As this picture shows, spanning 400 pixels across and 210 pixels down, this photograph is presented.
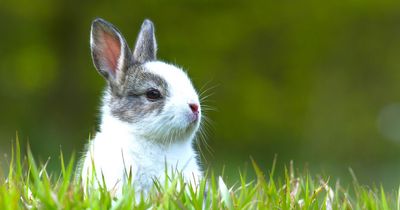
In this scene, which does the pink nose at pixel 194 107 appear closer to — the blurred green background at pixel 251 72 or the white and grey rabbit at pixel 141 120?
the white and grey rabbit at pixel 141 120

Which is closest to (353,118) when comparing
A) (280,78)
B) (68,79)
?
(280,78)

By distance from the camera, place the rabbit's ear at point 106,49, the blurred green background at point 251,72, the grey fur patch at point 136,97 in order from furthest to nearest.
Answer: the blurred green background at point 251,72 → the rabbit's ear at point 106,49 → the grey fur patch at point 136,97

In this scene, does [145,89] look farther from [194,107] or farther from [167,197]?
[167,197]

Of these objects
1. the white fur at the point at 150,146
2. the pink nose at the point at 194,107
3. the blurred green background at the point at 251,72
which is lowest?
the blurred green background at the point at 251,72

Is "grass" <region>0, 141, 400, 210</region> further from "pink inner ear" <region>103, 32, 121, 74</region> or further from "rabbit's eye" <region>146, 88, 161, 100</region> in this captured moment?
"pink inner ear" <region>103, 32, 121, 74</region>

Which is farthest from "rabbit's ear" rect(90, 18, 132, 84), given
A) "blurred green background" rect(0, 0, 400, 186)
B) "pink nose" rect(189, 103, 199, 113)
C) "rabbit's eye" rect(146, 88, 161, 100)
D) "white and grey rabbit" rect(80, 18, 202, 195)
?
"blurred green background" rect(0, 0, 400, 186)

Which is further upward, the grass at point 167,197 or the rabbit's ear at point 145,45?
the rabbit's ear at point 145,45

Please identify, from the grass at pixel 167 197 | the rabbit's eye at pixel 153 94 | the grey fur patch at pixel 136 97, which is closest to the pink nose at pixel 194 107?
the grey fur patch at pixel 136 97

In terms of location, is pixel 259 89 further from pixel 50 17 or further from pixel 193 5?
pixel 50 17
